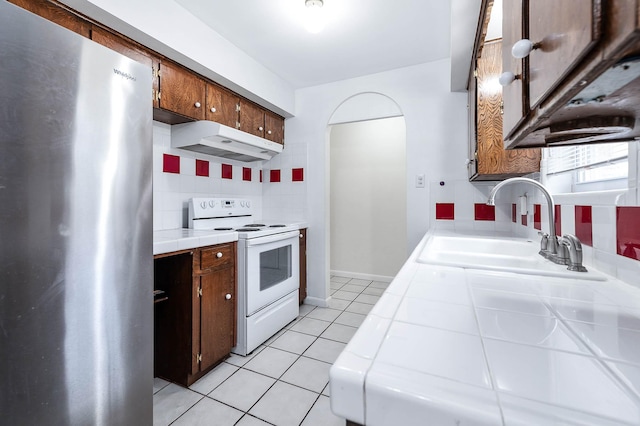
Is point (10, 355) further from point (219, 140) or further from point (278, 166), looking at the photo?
point (278, 166)

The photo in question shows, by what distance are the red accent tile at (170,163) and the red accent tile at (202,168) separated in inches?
7.5

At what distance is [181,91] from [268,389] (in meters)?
2.00

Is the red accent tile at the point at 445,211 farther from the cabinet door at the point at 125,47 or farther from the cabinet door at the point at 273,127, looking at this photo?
the cabinet door at the point at 125,47

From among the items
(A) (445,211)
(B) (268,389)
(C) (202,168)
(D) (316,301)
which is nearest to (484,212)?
(A) (445,211)

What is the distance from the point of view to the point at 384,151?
3.75 meters

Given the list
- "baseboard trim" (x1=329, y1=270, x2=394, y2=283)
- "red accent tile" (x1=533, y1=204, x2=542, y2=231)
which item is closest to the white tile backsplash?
"baseboard trim" (x1=329, y1=270, x2=394, y2=283)

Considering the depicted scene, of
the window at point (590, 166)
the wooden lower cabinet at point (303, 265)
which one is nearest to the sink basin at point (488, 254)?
the window at point (590, 166)

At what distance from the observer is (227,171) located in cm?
272

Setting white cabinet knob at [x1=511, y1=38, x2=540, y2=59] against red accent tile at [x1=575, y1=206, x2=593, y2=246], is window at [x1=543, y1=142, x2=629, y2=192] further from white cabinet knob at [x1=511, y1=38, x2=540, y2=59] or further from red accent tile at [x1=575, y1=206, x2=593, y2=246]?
white cabinet knob at [x1=511, y1=38, x2=540, y2=59]

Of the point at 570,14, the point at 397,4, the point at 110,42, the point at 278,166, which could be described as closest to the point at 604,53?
the point at 570,14

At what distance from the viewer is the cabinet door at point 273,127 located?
9.26 feet

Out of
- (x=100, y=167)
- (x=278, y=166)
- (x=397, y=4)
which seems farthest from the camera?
(x=278, y=166)

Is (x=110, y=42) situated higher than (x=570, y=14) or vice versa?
(x=110, y=42)

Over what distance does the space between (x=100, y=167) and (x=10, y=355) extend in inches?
23.8
